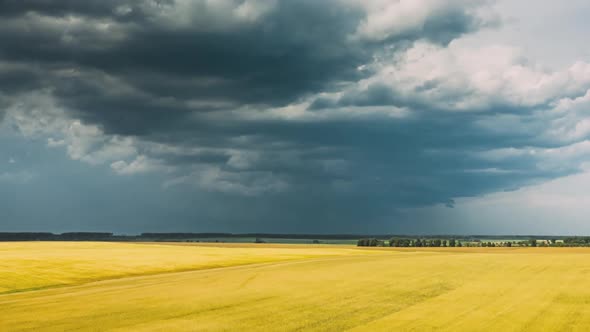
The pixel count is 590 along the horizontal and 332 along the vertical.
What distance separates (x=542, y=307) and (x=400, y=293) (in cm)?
886

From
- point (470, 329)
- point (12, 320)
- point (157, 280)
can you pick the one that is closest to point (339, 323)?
point (470, 329)

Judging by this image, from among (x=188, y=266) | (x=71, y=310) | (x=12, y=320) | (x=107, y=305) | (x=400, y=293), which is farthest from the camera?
(x=188, y=266)

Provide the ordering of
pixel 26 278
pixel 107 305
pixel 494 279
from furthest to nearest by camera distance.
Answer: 1. pixel 494 279
2. pixel 26 278
3. pixel 107 305

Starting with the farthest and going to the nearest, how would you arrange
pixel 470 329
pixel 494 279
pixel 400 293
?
1. pixel 494 279
2. pixel 400 293
3. pixel 470 329

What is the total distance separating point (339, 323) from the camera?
22.7 meters

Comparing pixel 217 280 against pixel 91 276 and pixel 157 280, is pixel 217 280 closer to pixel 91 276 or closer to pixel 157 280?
pixel 157 280

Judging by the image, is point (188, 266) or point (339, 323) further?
point (188, 266)

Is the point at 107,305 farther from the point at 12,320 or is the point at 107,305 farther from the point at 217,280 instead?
the point at 217,280

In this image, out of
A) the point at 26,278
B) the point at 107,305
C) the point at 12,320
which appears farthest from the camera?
the point at 26,278

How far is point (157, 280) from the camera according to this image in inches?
1702

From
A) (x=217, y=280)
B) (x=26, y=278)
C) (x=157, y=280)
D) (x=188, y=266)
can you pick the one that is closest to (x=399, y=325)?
(x=217, y=280)

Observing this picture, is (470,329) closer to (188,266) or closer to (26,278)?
(26,278)

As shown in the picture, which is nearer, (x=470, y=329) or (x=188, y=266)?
(x=470, y=329)

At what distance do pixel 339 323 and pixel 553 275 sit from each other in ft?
114
